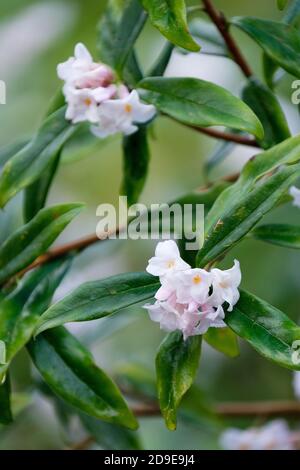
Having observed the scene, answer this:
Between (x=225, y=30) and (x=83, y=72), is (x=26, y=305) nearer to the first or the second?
(x=83, y=72)

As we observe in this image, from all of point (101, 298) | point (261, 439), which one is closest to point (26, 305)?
point (101, 298)

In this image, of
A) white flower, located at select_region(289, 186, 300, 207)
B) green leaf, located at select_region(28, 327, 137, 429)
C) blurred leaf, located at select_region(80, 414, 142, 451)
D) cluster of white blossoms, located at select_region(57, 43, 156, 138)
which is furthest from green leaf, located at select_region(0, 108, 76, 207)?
blurred leaf, located at select_region(80, 414, 142, 451)

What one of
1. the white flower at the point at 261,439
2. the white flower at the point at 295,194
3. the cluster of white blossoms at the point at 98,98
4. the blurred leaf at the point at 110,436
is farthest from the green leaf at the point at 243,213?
the white flower at the point at 261,439

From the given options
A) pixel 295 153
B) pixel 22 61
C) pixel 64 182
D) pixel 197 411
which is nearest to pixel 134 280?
pixel 295 153

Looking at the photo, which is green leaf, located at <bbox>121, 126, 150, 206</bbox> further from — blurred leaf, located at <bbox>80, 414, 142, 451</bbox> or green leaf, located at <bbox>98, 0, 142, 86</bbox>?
blurred leaf, located at <bbox>80, 414, 142, 451</bbox>

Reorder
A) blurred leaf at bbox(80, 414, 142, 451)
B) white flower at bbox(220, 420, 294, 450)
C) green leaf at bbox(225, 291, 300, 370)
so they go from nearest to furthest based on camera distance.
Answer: green leaf at bbox(225, 291, 300, 370) → blurred leaf at bbox(80, 414, 142, 451) → white flower at bbox(220, 420, 294, 450)
